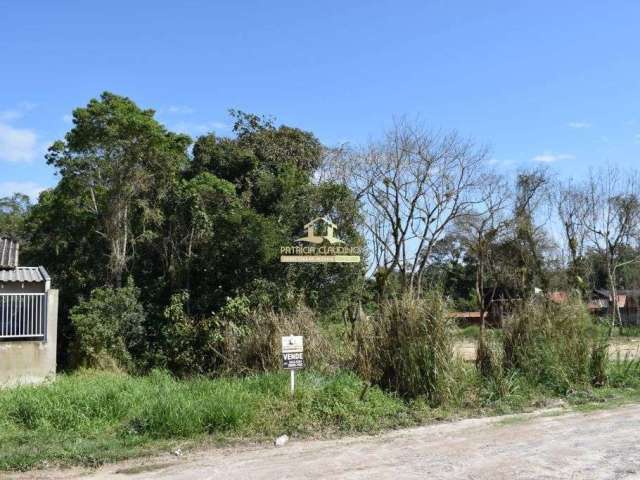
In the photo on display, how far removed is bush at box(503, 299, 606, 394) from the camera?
11523 mm

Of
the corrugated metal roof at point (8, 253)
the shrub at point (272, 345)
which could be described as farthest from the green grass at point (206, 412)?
the corrugated metal roof at point (8, 253)

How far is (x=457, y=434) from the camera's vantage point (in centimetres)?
841

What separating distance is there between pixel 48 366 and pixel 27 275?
3.45m

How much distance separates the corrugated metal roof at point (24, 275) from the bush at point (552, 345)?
14641 mm

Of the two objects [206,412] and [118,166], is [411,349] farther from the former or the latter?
[118,166]

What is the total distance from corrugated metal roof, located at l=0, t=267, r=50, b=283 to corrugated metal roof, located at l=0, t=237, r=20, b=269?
25cm

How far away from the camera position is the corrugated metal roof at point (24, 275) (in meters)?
19.5

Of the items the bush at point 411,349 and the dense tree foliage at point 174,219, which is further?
the dense tree foliage at point 174,219

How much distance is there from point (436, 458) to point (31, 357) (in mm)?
14532

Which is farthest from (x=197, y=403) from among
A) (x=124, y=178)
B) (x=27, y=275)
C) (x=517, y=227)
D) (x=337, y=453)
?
(x=517, y=227)

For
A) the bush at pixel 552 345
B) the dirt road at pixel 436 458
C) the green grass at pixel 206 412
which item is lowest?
the dirt road at pixel 436 458

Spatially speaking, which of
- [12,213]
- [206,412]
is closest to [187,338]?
[206,412]

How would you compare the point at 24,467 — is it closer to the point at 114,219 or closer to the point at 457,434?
the point at 457,434

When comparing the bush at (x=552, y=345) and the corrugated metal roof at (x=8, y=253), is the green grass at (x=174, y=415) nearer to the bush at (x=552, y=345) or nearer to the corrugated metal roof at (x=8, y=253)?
the bush at (x=552, y=345)
